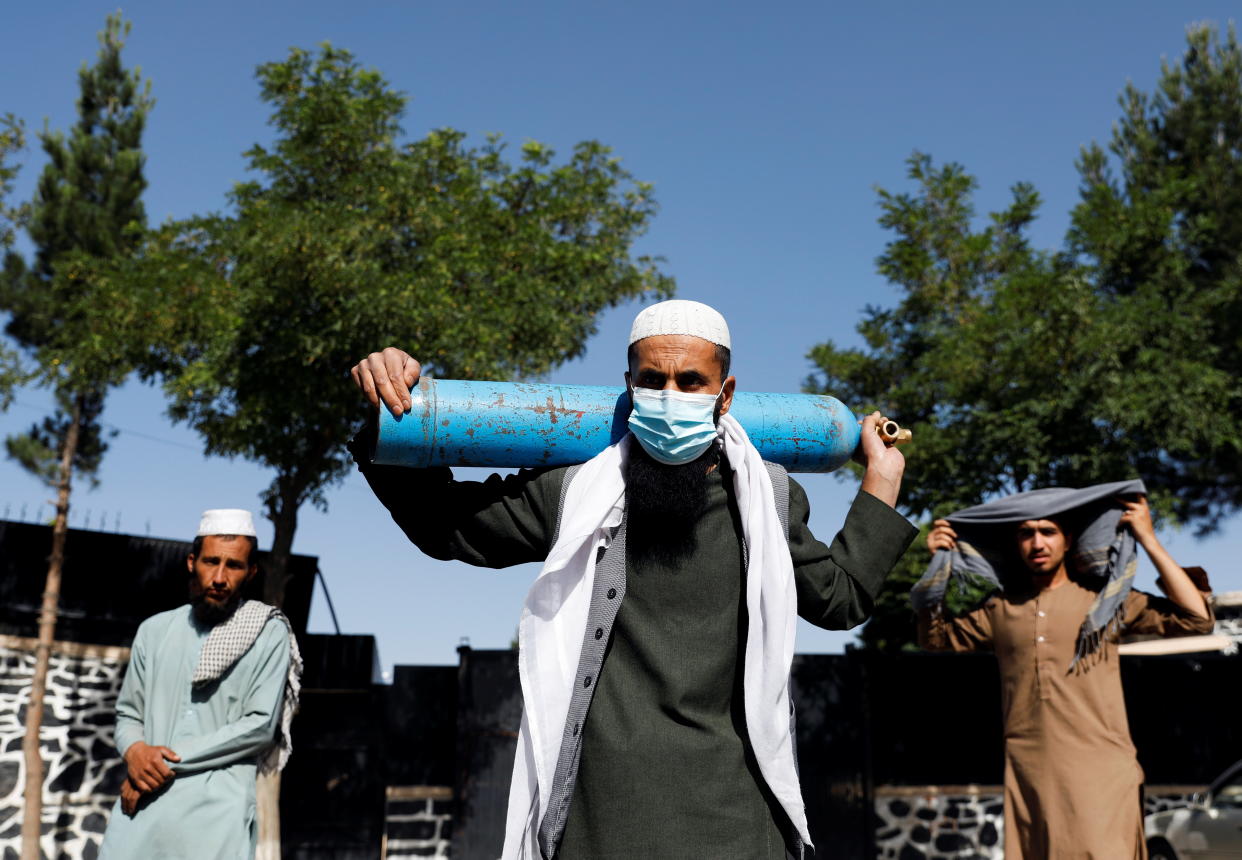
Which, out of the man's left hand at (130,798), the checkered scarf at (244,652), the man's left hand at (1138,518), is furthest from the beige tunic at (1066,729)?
the man's left hand at (130,798)

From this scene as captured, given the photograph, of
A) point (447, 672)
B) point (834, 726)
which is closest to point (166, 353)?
point (447, 672)

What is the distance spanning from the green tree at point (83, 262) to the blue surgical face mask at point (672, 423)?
11485 millimetres

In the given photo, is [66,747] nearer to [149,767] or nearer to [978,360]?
[149,767]

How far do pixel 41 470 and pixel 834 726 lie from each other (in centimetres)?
1059

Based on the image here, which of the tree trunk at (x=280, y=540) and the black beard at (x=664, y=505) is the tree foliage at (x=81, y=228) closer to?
the tree trunk at (x=280, y=540)

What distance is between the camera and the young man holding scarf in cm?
518

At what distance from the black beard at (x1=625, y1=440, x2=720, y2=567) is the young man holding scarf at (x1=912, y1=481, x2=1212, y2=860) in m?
3.40

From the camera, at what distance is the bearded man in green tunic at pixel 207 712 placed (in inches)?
176

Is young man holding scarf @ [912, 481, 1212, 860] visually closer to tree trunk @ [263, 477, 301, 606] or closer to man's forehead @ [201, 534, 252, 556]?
man's forehead @ [201, 534, 252, 556]

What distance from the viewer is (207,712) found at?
479cm

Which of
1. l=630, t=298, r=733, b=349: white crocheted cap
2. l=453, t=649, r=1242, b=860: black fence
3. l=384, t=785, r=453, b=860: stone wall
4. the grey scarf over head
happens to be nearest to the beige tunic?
the grey scarf over head

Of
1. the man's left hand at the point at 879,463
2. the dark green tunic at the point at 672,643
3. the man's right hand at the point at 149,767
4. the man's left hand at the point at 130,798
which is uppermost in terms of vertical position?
the man's left hand at the point at 879,463

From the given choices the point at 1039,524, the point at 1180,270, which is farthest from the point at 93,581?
the point at 1180,270

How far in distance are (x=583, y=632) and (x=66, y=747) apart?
10.5 metres
